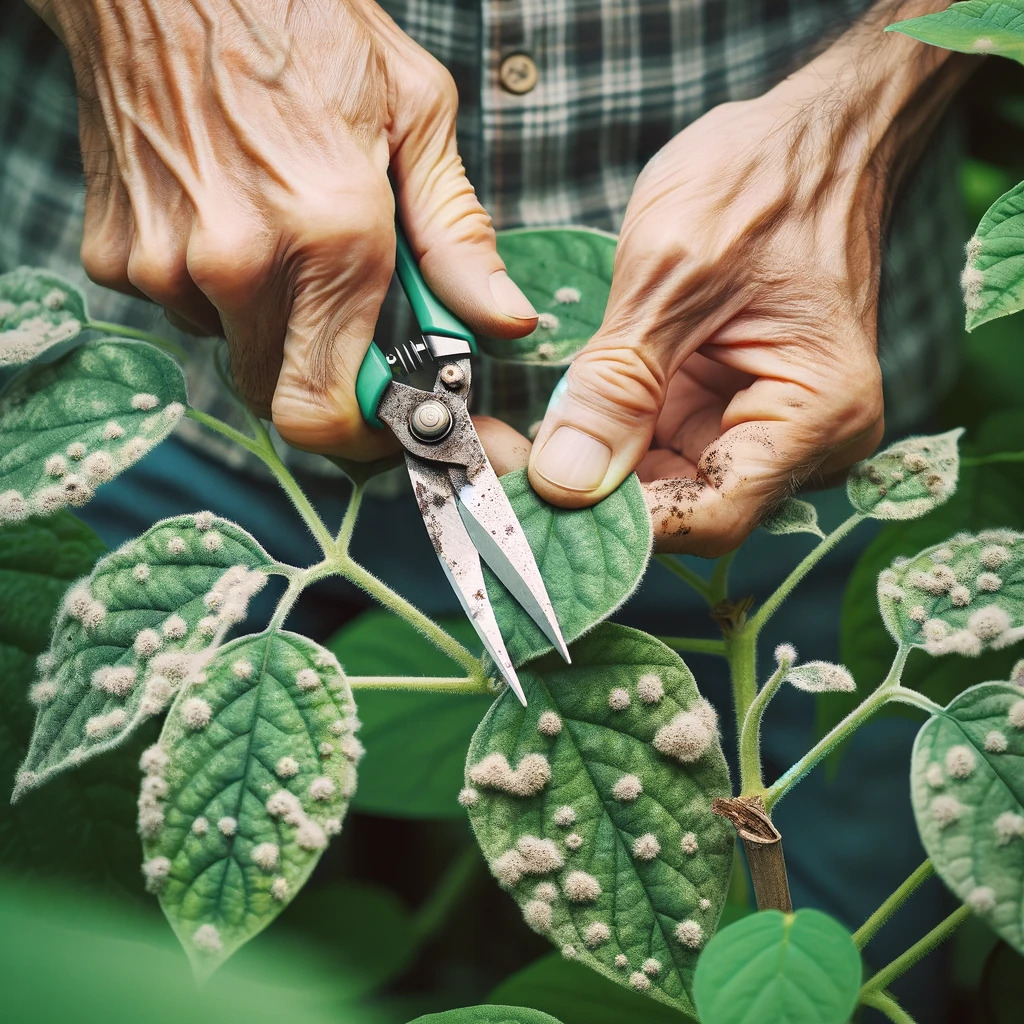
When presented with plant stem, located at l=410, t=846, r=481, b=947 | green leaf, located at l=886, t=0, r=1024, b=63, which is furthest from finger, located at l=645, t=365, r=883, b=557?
plant stem, located at l=410, t=846, r=481, b=947

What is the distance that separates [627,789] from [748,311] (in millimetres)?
338

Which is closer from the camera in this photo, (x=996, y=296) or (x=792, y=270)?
(x=996, y=296)

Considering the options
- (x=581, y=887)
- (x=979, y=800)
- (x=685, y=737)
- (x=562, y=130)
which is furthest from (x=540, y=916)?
(x=562, y=130)

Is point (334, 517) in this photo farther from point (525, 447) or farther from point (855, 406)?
point (855, 406)

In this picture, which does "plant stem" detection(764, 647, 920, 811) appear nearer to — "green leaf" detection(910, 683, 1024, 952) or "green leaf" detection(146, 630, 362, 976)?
"green leaf" detection(910, 683, 1024, 952)

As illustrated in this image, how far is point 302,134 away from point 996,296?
438 millimetres

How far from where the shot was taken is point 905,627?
560 millimetres

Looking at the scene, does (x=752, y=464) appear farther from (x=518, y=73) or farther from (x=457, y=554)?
(x=518, y=73)

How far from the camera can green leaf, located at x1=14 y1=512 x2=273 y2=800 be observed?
0.54m

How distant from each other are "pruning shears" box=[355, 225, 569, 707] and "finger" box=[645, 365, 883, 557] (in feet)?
0.35

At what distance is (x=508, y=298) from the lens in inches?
24.3

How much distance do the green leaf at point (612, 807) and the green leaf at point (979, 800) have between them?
12cm

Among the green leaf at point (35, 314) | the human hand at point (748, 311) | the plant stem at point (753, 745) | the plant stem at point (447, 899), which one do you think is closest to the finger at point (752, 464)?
the human hand at point (748, 311)

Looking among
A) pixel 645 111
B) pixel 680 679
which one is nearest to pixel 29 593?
pixel 680 679
